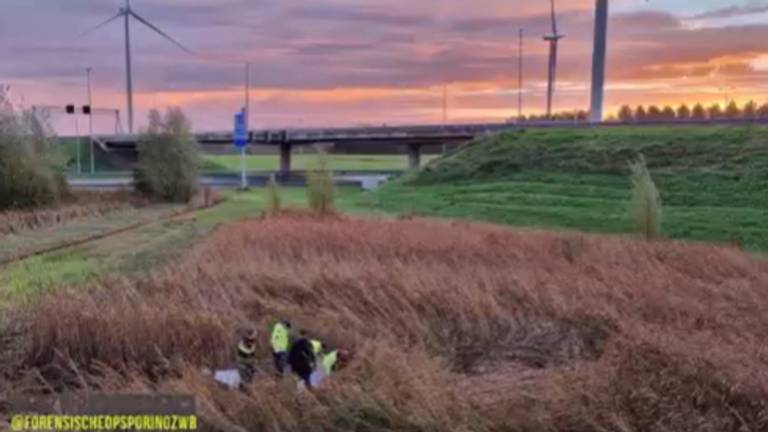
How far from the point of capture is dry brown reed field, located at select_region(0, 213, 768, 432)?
781 centimetres

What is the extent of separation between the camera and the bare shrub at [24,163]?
35.4 meters

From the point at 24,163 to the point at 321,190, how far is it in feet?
52.6

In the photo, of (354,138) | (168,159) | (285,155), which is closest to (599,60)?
(354,138)

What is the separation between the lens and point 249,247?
61.0 feet

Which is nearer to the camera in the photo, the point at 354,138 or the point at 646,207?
the point at 646,207

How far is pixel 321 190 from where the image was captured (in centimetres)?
2838

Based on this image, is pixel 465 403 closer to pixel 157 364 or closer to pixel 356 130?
pixel 157 364

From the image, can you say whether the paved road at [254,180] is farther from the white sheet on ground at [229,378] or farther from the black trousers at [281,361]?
the black trousers at [281,361]

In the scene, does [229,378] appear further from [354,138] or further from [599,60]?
[354,138]

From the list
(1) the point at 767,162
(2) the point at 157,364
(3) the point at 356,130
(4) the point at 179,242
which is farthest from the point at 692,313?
(3) the point at 356,130

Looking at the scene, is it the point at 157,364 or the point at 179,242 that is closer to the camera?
the point at 157,364

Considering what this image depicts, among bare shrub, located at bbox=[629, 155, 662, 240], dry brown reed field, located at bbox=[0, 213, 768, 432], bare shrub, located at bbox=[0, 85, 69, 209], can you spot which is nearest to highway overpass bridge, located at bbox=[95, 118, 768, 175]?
bare shrub, located at bbox=[0, 85, 69, 209]

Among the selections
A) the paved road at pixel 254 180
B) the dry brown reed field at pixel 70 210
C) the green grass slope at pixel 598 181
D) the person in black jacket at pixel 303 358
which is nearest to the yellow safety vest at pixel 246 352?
the person in black jacket at pixel 303 358

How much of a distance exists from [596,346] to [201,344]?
5.29 meters
